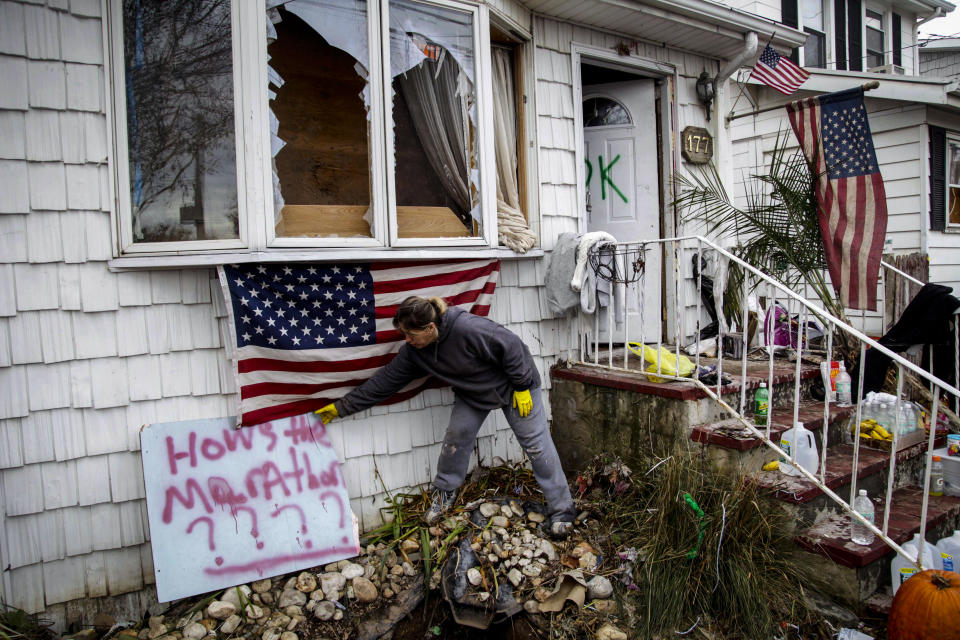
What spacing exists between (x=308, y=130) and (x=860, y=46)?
438 inches

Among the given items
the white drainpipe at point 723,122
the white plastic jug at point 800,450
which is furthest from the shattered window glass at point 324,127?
the white drainpipe at point 723,122

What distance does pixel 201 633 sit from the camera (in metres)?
2.92

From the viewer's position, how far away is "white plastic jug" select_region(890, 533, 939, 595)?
3025mm

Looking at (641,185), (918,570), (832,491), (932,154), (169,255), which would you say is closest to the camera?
(918,570)

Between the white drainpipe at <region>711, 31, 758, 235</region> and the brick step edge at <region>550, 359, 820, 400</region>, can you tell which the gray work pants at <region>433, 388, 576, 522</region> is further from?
the white drainpipe at <region>711, 31, 758, 235</region>

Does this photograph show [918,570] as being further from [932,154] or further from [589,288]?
[932,154]

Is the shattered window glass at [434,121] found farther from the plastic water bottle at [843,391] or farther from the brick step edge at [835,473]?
the plastic water bottle at [843,391]

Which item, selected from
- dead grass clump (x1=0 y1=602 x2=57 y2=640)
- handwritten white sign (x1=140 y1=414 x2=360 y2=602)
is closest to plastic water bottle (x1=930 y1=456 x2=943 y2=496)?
handwritten white sign (x1=140 y1=414 x2=360 y2=602)

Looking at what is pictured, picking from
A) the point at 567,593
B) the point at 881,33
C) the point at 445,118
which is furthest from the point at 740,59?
the point at 881,33

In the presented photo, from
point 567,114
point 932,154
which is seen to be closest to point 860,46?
point 932,154

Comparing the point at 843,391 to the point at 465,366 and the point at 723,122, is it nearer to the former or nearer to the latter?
the point at 723,122

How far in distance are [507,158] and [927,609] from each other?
138 inches

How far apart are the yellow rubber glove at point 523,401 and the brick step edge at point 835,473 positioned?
4.27 ft

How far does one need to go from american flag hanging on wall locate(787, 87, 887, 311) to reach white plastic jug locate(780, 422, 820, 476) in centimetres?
128
